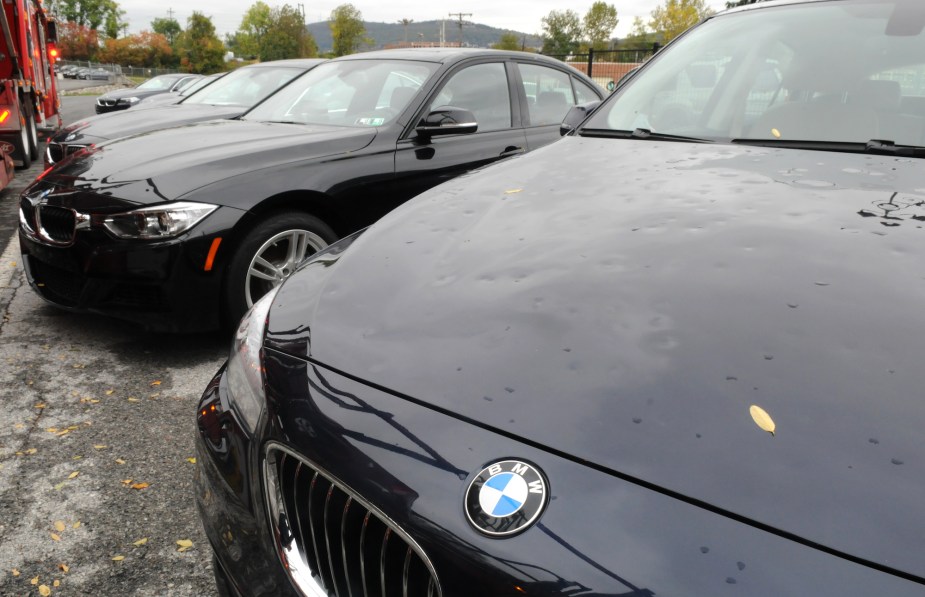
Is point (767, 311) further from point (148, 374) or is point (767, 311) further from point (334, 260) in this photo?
point (148, 374)

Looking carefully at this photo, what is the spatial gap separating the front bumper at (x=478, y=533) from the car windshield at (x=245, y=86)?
710 cm

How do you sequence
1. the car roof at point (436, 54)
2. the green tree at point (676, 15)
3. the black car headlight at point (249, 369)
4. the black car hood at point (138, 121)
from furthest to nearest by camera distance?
the green tree at point (676, 15) < the black car hood at point (138, 121) < the car roof at point (436, 54) < the black car headlight at point (249, 369)

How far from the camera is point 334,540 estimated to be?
121cm

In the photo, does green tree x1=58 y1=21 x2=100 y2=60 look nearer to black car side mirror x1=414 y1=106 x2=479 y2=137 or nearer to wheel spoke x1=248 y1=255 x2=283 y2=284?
black car side mirror x1=414 y1=106 x2=479 y2=137

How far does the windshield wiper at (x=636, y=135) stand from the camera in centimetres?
243

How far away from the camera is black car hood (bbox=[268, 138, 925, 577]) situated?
94cm

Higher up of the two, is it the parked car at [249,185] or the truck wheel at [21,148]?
the parked car at [249,185]

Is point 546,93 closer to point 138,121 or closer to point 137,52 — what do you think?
point 138,121

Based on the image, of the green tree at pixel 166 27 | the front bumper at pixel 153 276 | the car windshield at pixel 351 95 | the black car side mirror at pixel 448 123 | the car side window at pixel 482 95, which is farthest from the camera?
the green tree at pixel 166 27

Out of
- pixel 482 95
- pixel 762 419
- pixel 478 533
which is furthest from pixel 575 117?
pixel 478 533

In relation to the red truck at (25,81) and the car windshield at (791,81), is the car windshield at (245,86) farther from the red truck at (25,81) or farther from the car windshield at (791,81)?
the car windshield at (791,81)

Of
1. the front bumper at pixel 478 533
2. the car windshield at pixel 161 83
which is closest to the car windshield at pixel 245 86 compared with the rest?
the front bumper at pixel 478 533

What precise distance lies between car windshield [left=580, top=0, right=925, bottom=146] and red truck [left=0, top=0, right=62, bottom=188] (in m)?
7.61

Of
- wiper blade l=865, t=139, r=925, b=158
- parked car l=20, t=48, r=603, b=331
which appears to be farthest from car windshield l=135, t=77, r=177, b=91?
wiper blade l=865, t=139, r=925, b=158
